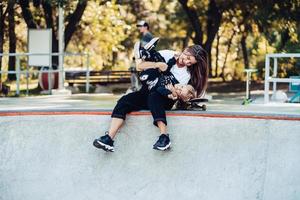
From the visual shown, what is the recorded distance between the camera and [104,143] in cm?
855

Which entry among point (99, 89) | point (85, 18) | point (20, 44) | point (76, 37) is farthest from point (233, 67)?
point (99, 89)

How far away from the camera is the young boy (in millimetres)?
8758

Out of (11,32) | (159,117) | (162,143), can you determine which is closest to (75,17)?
(11,32)

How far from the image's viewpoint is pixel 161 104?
8617mm

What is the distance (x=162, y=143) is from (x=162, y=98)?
0.63 metres

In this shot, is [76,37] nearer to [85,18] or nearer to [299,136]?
[85,18]

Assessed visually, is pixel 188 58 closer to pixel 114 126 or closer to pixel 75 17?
pixel 114 126

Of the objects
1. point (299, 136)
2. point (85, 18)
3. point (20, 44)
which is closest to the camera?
point (299, 136)

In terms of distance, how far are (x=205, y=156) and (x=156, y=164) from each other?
620 mm

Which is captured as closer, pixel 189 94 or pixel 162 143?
pixel 162 143

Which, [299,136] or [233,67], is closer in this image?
[299,136]

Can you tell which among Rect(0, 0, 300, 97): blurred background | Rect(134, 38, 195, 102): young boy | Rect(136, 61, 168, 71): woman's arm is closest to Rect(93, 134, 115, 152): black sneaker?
Rect(134, 38, 195, 102): young boy

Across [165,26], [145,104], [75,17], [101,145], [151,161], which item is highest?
[165,26]

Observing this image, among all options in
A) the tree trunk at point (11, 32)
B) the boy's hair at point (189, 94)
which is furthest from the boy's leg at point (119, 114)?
the tree trunk at point (11, 32)
